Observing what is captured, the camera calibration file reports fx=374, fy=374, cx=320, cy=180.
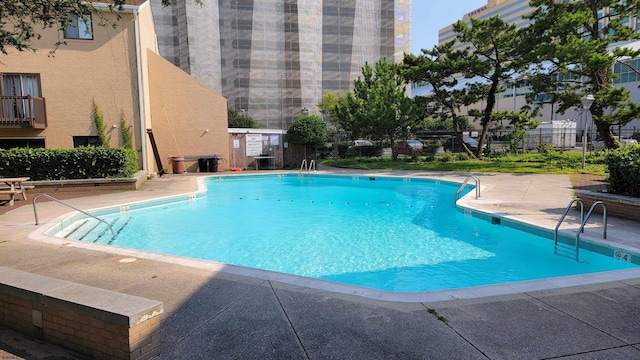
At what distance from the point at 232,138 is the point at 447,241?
16.6 meters

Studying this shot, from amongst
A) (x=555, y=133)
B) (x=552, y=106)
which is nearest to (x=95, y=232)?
(x=552, y=106)

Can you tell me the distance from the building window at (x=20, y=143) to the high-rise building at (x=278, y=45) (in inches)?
728

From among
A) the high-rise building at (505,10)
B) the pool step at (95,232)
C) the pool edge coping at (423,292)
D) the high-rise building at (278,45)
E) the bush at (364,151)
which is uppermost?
the high-rise building at (505,10)

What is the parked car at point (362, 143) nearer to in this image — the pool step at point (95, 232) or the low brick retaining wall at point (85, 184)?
the low brick retaining wall at point (85, 184)

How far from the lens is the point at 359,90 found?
78.1ft

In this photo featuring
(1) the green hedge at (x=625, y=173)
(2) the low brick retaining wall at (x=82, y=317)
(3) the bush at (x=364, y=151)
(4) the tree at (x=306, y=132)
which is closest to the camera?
(2) the low brick retaining wall at (x=82, y=317)

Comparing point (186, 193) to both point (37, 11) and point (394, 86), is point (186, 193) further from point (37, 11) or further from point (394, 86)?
point (394, 86)

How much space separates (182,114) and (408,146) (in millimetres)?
16545

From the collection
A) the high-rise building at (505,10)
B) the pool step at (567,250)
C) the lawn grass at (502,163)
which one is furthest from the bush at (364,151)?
the high-rise building at (505,10)

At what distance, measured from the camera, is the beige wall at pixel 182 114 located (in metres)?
19.5

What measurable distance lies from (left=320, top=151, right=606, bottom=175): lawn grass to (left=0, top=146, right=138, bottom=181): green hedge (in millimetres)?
13441

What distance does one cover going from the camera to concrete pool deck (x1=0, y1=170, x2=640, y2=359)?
288 cm

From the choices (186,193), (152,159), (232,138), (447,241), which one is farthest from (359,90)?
(447,241)

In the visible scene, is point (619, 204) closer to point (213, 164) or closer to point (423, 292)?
point (423, 292)
